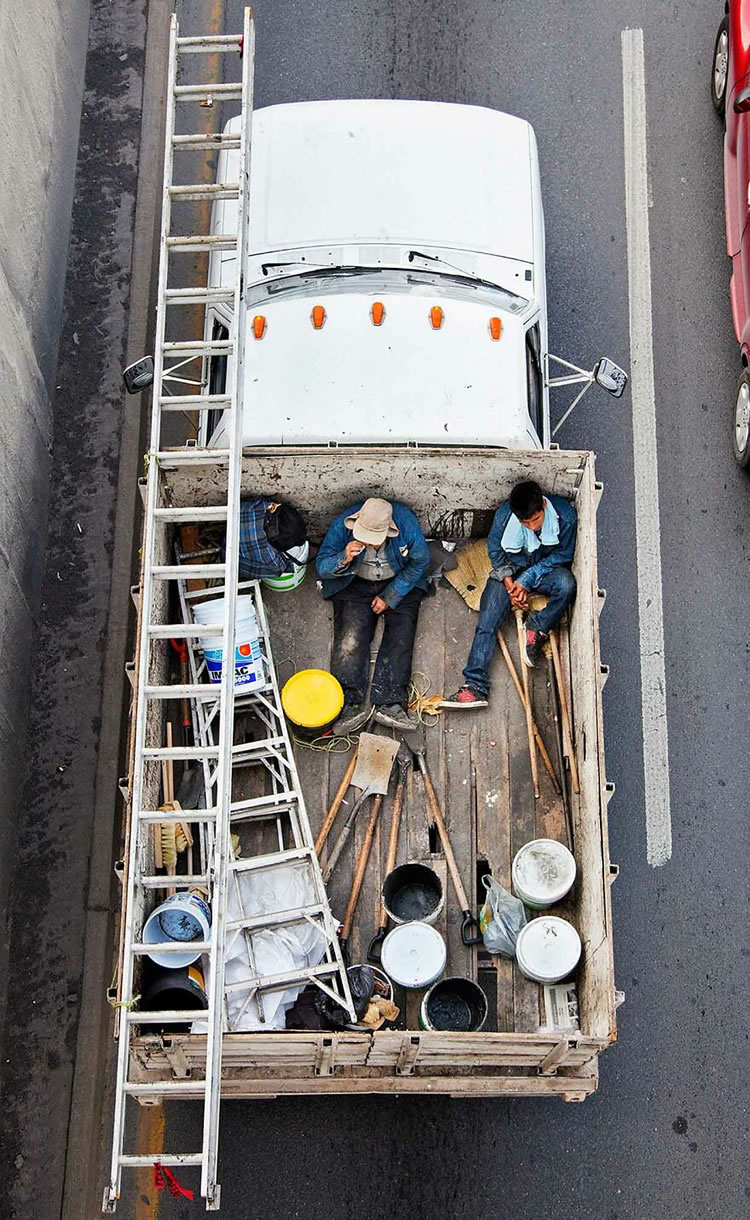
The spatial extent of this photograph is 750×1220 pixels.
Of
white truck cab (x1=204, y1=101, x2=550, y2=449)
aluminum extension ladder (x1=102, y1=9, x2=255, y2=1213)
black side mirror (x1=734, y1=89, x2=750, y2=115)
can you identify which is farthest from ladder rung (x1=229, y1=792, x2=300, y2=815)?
black side mirror (x1=734, y1=89, x2=750, y2=115)

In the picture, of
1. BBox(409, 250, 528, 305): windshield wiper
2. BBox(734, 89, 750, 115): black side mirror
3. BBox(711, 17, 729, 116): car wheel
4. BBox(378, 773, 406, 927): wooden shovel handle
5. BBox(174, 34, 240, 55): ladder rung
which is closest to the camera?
BBox(378, 773, 406, 927): wooden shovel handle

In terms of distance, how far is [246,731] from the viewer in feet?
22.5

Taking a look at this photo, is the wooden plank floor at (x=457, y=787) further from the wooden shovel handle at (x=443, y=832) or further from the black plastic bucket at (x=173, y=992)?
the black plastic bucket at (x=173, y=992)

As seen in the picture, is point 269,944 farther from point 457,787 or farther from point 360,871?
point 457,787

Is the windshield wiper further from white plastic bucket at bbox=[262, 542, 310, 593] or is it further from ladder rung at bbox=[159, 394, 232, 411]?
white plastic bucket at bbox=[262, 542, 310, 593]

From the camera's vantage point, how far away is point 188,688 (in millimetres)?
5629

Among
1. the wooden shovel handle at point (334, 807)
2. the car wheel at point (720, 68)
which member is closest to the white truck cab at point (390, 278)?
the wooden shovel handle at point (334, 807)

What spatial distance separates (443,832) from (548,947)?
87 centimetres

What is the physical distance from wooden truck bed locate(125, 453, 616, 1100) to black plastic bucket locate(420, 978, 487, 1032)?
0.12 metres

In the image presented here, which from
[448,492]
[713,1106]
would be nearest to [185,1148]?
[713,1106]

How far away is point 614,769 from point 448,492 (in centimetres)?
231

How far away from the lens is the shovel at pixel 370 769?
655 centimetres

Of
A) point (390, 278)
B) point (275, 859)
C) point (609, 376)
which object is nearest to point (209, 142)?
point (390, 278)

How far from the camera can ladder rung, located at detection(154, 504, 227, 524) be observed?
604 centimetres
